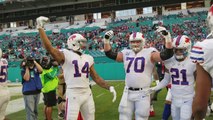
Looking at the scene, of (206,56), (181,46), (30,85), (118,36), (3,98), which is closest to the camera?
(206,56)

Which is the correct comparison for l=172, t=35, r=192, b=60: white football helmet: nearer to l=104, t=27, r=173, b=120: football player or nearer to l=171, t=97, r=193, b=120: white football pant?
l=104, t=27, r=173, b=120: football player

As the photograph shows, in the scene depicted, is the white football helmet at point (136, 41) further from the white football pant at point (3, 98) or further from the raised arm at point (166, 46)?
the white football pant at point (3, 98)

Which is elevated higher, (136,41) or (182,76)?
(136,41)

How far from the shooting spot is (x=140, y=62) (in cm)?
545

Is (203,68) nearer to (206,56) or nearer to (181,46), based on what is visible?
(206,56)

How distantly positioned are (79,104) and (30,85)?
6.82 feet

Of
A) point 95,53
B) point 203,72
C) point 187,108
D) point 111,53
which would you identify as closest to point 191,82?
point 187,108

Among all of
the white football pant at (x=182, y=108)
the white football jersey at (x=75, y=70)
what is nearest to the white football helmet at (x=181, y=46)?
the white football pant at (x=182, y=108)

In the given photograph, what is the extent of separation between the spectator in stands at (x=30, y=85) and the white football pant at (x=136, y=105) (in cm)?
234

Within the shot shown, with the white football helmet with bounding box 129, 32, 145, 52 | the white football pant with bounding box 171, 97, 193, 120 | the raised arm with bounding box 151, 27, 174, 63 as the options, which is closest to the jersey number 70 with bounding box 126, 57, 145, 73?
the white football helmet with bounding box 129, 32, 145, 52

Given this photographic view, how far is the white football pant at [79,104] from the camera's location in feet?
17.1

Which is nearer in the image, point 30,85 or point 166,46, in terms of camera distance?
point 166,46

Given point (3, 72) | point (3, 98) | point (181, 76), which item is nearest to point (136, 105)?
point (181, 76)

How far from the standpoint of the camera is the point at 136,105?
5.36m
